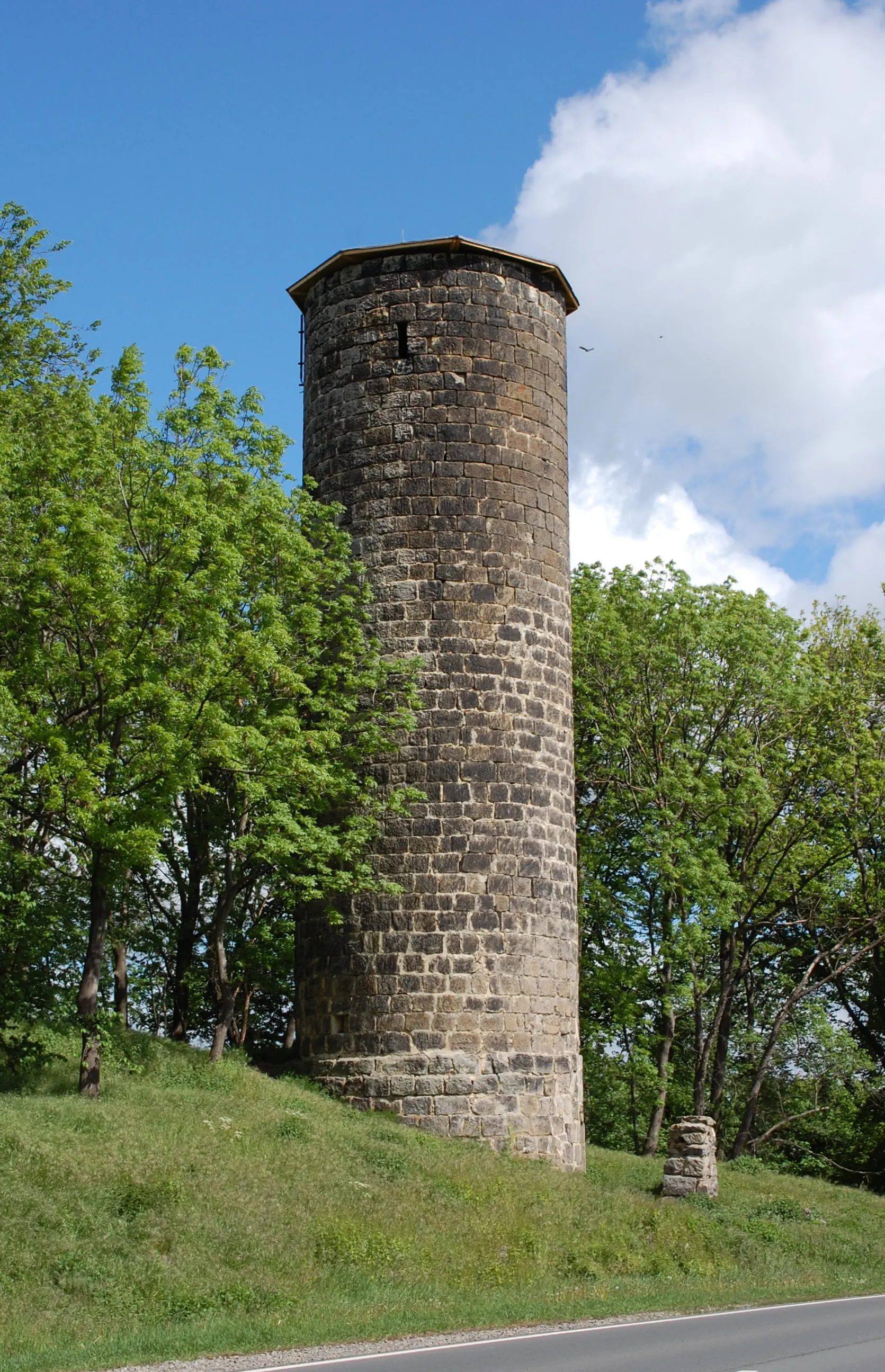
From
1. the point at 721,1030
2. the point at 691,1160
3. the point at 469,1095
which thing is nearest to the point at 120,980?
the point at 469,1095

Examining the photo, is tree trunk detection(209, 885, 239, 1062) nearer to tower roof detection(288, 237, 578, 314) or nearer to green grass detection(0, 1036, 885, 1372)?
green grass detection(0, 1036, 885, 1372)

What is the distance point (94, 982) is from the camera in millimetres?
16406

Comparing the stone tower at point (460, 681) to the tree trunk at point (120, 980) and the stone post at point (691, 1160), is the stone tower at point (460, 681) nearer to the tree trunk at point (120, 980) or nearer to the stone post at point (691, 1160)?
the stone post at point (691, 1160)

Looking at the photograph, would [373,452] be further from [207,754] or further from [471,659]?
[207,754]

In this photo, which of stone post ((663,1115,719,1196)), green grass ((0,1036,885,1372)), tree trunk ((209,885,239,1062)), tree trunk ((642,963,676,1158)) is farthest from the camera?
tree trunk ((642,963,676,1158))

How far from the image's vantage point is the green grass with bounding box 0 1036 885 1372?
1171 cm

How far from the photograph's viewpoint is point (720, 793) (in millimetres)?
26094

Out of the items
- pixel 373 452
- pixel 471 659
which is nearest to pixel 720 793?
pixel 471 659

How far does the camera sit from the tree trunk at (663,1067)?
2594 centimetres

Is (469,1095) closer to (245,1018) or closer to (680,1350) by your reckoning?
(245,1018)

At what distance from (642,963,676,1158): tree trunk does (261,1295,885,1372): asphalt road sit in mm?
13353

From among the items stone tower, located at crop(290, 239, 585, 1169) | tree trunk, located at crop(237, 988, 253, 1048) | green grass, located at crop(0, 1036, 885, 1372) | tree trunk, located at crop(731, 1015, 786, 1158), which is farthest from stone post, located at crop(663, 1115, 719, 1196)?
tree trunk, located at crop(731, 1015, 786, 1158)

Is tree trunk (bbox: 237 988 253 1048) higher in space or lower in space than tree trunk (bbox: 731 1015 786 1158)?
higher

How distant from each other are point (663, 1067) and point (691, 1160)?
6.80 m
